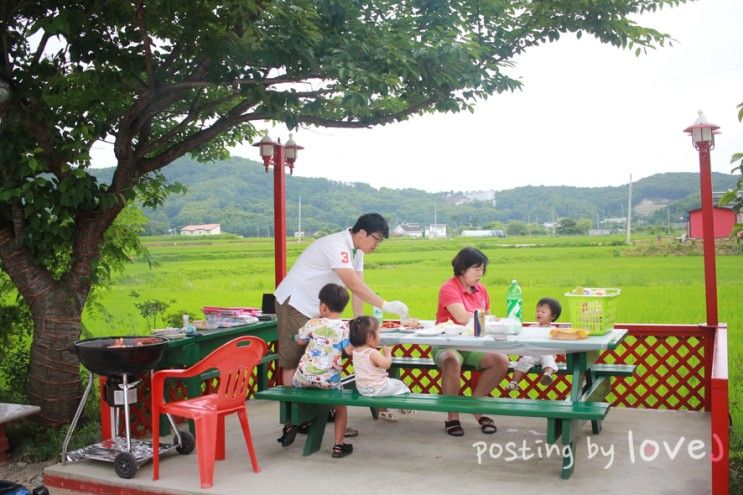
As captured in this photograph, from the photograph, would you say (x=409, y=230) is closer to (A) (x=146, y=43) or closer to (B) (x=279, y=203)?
(B) (x=279, y=203)

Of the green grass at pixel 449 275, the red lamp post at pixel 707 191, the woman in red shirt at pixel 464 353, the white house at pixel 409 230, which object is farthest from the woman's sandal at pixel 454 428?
the white house at pixel 409 230

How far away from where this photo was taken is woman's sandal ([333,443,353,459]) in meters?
4.41

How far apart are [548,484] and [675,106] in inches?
394

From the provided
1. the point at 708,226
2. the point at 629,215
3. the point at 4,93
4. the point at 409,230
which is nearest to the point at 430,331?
the point at 708,226

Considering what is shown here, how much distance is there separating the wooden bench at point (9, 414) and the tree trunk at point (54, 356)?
0.20 meters

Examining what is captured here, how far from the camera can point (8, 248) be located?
516 cm

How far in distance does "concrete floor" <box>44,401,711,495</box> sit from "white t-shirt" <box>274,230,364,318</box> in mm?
897

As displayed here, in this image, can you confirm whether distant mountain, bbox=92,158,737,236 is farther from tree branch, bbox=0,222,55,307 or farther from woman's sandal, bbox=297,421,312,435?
woman's sandal, bbox=297,421,312,435

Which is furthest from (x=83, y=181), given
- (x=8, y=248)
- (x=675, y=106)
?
(x=675, y=106)

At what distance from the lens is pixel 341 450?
443cm

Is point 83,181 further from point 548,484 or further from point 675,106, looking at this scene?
point 675,106

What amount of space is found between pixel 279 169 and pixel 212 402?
2.94 m

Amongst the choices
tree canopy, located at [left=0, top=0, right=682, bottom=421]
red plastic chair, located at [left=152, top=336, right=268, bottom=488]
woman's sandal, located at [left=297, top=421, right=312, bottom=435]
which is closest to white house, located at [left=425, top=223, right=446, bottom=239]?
tree canopy, located at [left=0, top=0, right=682, bottom=421]

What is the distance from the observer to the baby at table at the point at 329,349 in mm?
4410
